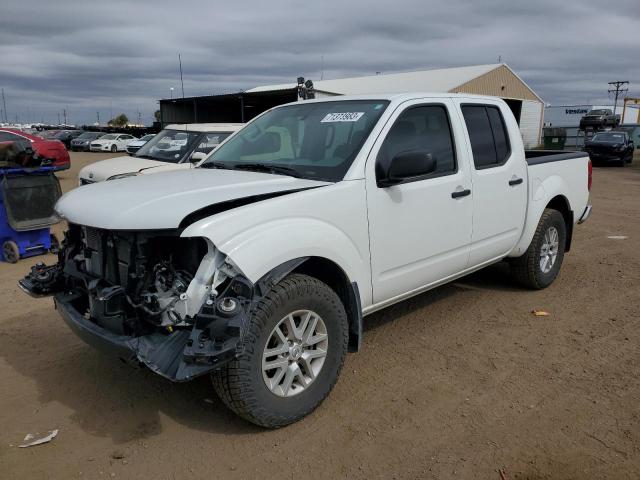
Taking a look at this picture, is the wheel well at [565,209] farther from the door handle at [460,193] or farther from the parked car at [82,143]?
the parked car at [82,143]

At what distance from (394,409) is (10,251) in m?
5.92

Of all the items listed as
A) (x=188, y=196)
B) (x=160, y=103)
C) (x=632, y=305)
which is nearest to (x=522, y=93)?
(x=160, y=103)

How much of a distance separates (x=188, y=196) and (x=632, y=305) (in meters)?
4.44

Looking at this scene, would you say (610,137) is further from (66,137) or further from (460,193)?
(66,137)

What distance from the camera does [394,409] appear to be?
3.40m

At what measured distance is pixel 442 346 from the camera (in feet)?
14.2

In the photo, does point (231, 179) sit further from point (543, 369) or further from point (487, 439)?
point (543, 369)

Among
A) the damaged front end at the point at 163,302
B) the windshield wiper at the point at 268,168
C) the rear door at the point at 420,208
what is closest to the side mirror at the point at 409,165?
the rear door at the point at 420,208

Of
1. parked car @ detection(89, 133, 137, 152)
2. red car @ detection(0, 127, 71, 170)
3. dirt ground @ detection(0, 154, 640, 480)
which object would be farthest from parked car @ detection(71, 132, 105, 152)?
dirt ground @ detection(0, 154, 640, 480)

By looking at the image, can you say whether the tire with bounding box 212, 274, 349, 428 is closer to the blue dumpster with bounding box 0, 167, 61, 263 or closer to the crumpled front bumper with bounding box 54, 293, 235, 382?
the crumpled front bumper with bounding box 54, 293, 235, 382

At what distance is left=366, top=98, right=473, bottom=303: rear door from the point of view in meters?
3.62

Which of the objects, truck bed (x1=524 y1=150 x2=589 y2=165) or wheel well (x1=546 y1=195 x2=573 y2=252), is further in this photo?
wheel well (x1=546 y1=195 x2=573 y2=252)

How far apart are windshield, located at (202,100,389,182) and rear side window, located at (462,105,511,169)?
1019 mm

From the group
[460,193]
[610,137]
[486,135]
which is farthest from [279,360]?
[610,137]
